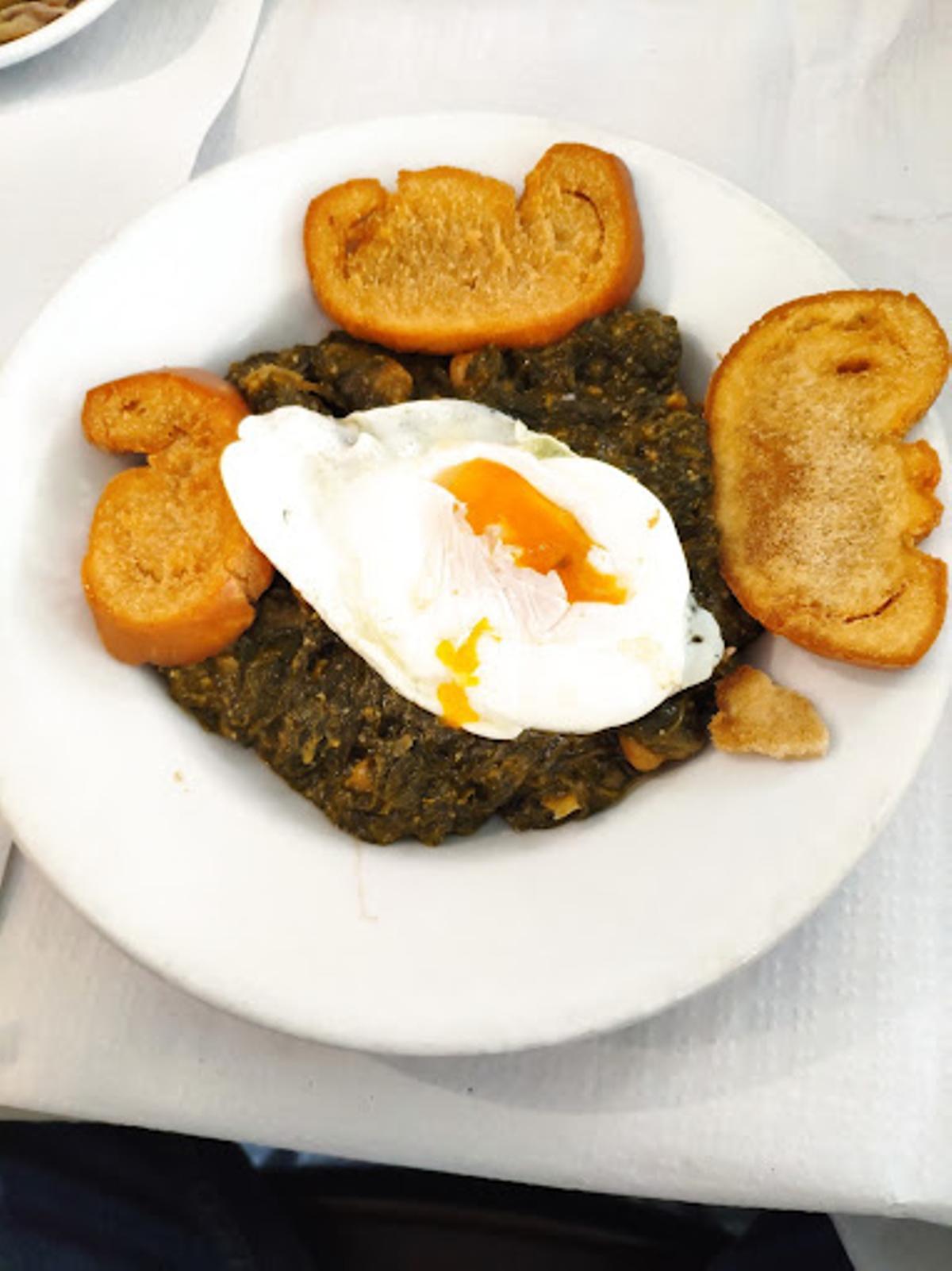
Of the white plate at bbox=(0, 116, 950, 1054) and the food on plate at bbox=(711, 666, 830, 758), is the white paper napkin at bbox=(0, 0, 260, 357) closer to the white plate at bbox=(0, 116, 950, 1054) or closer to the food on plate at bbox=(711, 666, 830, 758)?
the white plate at bbox=(0, 116, 950, 1054)

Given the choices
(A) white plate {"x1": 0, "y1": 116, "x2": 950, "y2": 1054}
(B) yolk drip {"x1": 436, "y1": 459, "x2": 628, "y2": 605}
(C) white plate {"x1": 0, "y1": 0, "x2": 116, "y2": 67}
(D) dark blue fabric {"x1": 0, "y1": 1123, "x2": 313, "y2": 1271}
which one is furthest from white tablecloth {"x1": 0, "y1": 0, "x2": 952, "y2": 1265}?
(C) white plate {"x1": 0, "y1": 0, "x2": 116, "y2": 67}

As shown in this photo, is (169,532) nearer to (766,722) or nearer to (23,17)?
(766,722)

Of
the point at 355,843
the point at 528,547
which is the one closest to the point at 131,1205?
the point at 355,843

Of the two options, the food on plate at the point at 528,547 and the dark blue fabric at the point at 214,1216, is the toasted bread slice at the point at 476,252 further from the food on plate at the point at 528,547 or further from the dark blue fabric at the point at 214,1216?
the dark blue fabric at the point at 214,1216

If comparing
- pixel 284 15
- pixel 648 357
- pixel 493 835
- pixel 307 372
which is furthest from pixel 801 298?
pixel 284 15

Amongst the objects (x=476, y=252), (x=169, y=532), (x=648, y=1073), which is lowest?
(x=648, y=1073)

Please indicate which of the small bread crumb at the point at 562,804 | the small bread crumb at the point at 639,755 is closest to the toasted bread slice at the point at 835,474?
the small bread crumb at the point at 639,755
